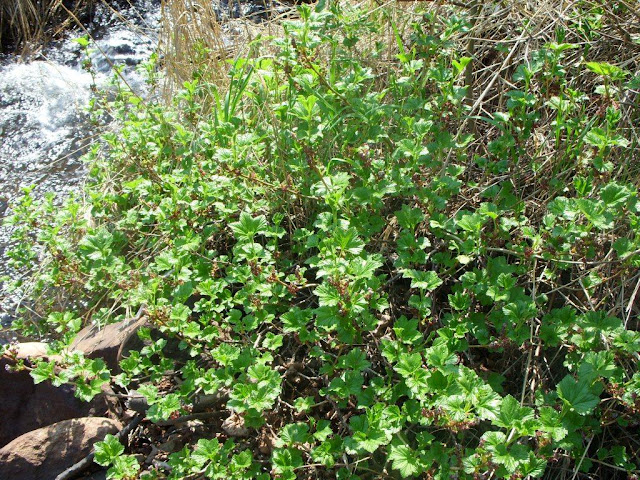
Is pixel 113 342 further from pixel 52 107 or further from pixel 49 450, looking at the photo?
pixel 52 107

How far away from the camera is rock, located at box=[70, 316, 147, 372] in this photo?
8.86ft

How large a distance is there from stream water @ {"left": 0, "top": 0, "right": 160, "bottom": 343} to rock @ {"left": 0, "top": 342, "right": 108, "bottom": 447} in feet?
2.10

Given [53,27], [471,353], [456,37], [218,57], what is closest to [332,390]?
[471,353]

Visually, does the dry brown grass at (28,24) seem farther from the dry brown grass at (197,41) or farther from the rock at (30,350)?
the rock at (30,350)

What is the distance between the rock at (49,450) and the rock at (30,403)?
16 centimetres

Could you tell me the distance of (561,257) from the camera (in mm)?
2117

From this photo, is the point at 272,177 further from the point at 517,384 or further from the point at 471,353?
the point at 517,384

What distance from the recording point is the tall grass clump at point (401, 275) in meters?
1.93

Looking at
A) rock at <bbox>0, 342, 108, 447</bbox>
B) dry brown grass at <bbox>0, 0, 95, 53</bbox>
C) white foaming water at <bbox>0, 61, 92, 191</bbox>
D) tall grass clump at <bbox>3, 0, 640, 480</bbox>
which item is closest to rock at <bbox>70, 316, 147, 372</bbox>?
tall grass clump at <bbox>3, 0, 640, 480</bbox>

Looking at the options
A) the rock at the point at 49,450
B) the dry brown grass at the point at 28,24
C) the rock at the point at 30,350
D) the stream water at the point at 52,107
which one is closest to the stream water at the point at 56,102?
the stream water at the point at 52,107

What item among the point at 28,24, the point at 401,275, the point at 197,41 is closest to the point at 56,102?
the point at 28,24

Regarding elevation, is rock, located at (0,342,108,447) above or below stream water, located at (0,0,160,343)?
below

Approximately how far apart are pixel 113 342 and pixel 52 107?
2960 mm

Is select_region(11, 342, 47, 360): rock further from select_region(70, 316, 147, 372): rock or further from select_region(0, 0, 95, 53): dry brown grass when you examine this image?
select_region(0, 0, 95, 53): dry brown grass
